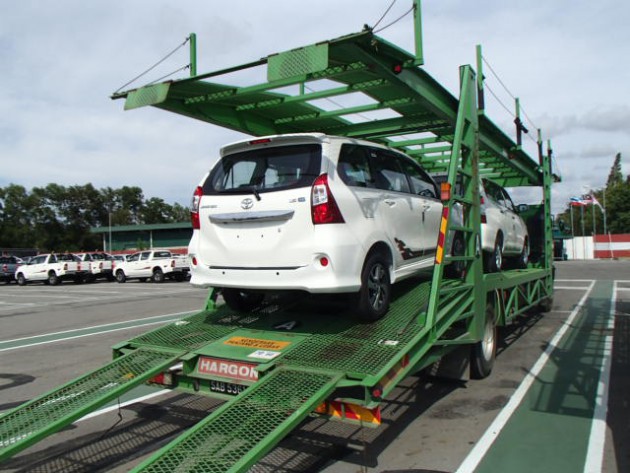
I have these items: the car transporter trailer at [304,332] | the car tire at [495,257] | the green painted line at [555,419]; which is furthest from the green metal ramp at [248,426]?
the car tire at [495,257]

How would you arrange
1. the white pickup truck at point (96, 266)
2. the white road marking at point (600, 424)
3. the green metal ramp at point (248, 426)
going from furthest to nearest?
1. the white pickup truck at point (96, 266)
2. the white road marking at point (600, 424)
3. the green metal ramp at point (248, 426)

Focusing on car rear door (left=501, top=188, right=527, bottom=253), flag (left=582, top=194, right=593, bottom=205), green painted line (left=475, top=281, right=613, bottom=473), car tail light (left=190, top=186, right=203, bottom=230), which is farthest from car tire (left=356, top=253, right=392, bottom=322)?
flag (left=582, top=194, right=593, bottom=205)

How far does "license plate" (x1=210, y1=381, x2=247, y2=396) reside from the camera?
4.16 m

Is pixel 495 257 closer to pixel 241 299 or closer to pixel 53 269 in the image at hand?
pixel 241 299

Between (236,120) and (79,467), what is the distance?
Answer: 3986mm

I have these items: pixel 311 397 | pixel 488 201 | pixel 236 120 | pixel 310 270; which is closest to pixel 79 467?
pixel 311 397

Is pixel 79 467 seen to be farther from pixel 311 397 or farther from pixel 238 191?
pixel 238 191

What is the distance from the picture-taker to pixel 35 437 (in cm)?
351

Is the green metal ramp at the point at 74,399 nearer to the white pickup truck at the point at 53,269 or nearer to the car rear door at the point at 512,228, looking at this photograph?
the car rear door at the point at 512,228

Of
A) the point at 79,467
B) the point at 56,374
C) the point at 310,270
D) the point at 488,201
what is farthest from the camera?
the point at 488,201

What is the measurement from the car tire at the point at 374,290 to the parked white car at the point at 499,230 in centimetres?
341

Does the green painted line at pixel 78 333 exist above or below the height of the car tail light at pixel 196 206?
below

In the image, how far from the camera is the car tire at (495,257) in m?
8.30

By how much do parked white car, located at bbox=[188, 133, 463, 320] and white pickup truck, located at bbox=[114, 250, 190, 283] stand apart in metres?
23.1
